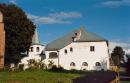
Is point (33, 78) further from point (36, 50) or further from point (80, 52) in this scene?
point (36, 50)

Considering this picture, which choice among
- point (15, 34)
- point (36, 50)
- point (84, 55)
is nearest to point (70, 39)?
point (84, 55)

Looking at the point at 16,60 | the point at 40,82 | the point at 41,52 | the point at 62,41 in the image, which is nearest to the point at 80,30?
the point at 62,41

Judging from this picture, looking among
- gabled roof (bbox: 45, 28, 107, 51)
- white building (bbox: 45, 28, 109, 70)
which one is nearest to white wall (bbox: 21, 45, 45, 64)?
gabled roof (bbox: 45, 28, 107, 51)

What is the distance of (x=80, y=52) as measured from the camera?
94.2 meters

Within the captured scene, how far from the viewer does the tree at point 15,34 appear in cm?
8444

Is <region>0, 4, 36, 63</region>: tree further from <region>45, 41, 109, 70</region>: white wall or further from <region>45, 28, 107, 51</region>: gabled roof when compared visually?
<region>45, 28, 107, 51</region>: gabled roof

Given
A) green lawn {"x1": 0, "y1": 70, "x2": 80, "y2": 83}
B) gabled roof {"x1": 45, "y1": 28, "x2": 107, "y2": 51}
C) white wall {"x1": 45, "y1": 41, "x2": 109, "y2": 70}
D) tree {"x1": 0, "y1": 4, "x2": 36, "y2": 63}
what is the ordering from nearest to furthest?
green lawn {"x1": 0, "y1": 70, "x2": 80, "y2": 83} < tree {"x1": 0, "y1": 4, "x2": 36, "y2": 63} < white wall {"x1": 45, "y1": 41, "x2": 109, "y2": 70} < gabled roof {"x1": 45, "y1": 28, "x2": 107, "y2": 51}

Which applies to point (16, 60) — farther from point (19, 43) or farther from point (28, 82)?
point (28, 82)

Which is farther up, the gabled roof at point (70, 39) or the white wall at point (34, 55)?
the gabled roof at point (70, 39)

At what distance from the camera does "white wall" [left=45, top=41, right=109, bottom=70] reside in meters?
91.0

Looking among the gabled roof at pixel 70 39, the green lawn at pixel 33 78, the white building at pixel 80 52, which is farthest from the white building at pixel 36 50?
the green lawn at pixel 33 78

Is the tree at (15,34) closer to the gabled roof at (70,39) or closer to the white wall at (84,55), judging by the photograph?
the white wall at (84,55)

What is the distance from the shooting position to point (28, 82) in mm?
29828

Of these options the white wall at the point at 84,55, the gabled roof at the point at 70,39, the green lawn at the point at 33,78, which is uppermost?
the gabled roof at the point at 70,39
